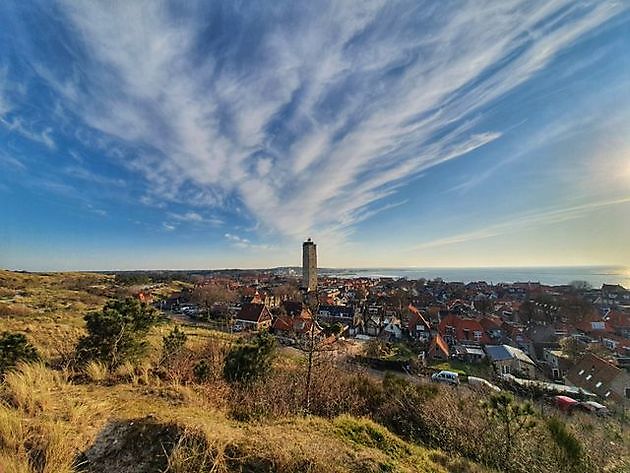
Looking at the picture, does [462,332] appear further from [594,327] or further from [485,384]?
[485,384]

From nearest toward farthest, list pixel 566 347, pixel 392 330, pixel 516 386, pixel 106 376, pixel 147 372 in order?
pixel 106 376, pixel 147 372, pixel 516 386, pixel 566 347, pixel 392 330

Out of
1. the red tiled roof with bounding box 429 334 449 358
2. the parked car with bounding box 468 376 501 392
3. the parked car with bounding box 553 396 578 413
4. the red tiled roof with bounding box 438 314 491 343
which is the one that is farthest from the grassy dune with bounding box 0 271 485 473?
the red tiled roof with bounding box 438 314 491 343

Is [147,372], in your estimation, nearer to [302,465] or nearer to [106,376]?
[106,376]

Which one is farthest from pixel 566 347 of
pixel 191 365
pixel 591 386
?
pixel 191 365

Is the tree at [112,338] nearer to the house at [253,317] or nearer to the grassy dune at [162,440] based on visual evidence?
the grassy dune at [162,440]

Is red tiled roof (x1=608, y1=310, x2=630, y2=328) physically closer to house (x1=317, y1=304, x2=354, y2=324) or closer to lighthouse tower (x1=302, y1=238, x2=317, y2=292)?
house (x1=317, y1=304, x2=354, y2=324)
